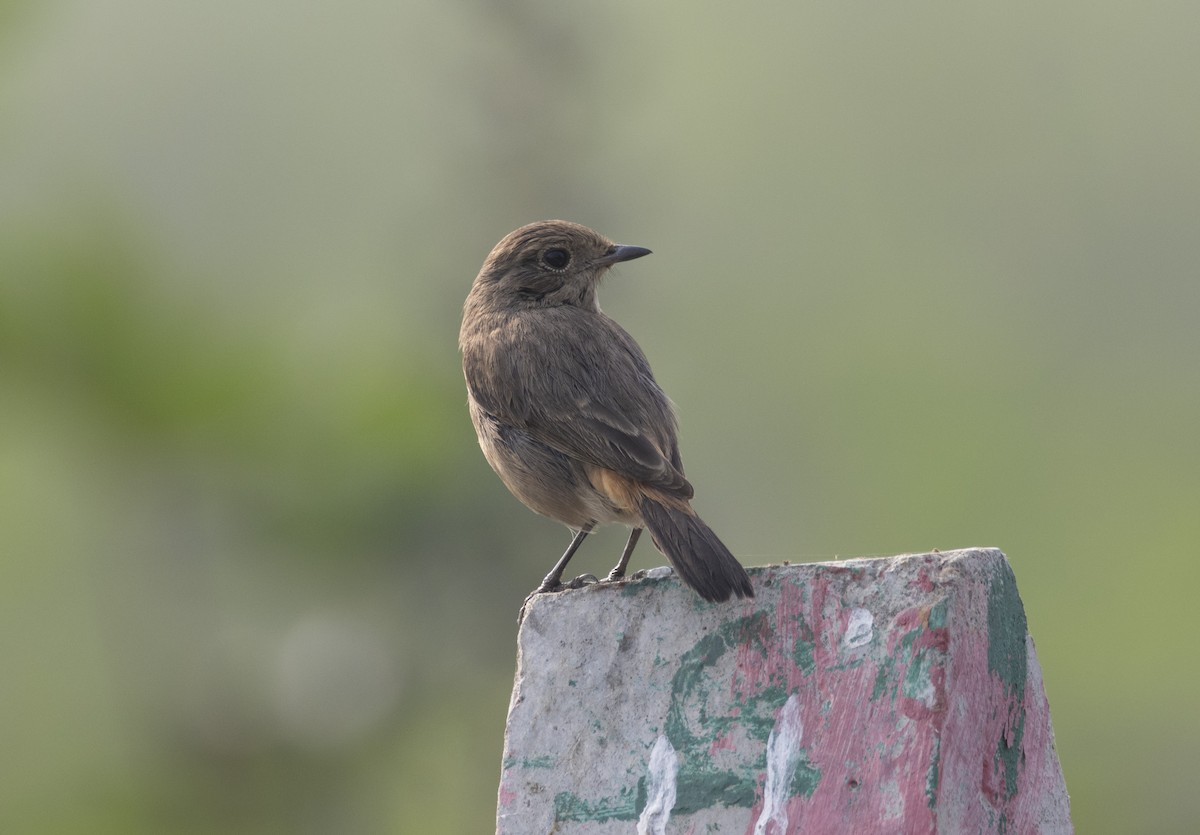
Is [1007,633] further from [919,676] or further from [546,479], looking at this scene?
[546,479]

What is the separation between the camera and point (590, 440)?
5.27 meters

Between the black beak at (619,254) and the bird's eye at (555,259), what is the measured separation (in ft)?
0.45

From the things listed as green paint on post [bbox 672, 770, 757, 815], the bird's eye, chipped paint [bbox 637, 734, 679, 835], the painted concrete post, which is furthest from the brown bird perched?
green paint on post [bbox 672, 770, 757, 815]

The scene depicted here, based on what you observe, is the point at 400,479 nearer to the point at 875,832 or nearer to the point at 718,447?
the point at 718,447

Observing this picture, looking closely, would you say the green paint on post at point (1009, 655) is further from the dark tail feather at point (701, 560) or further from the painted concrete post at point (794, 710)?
the dark tail feather at point (701, 560)

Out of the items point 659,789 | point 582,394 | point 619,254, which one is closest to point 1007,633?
point 659,789

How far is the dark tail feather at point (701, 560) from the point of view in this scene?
4.02m

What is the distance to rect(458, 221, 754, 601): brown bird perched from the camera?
5.16m

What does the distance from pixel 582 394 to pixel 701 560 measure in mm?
1424

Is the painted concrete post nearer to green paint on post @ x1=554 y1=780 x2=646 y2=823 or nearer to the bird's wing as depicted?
green paint on post @ x1=554 y1=780 x2=646 y2=823

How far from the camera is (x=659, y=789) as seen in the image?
3934mm

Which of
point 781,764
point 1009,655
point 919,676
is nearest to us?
point 919,676

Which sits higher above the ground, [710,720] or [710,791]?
[710,720]

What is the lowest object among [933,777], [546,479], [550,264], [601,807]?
[601,807]
